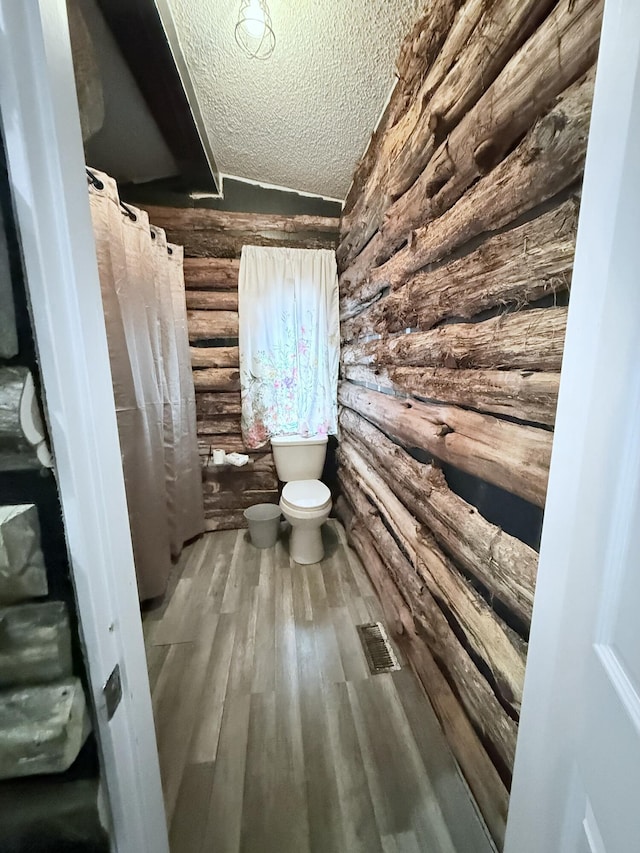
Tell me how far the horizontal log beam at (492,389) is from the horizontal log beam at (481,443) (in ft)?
0.13

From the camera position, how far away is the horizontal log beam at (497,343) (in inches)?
30.9

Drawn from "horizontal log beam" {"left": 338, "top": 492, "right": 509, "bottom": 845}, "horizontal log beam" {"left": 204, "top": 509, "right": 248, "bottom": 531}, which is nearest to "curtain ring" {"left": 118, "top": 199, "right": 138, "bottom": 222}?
"horizontal log beam" {"left": 204, "top": 509, "right": 248, "bottom": 531}

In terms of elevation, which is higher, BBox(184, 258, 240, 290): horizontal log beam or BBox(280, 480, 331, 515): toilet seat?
BBox(184, 258, 240, 290): horizontal log beam

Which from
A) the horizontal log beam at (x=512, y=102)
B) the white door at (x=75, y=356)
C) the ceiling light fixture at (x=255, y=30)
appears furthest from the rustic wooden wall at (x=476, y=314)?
the white door at (x=75, y=356)

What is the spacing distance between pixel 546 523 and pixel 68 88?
38.1 inches

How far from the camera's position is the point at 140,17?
4.09 ft

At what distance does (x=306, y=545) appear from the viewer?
7.77ft

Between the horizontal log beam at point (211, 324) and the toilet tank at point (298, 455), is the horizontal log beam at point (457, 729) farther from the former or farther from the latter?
the horizontal log beam at point (211, 324)

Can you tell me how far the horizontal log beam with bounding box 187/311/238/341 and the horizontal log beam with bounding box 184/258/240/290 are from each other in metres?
0.21

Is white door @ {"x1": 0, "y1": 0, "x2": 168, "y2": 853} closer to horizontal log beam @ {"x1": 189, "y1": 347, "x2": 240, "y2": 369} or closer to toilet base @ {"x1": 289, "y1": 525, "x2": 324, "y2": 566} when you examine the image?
toilet base @ {"x1": 289, "y1": 525, "x2": 324, "y2": 566}

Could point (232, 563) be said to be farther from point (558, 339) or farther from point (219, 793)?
point (558, 339)

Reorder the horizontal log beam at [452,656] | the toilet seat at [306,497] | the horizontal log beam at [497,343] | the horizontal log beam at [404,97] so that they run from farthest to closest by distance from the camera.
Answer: the toilet seat at [306,497], the horizontal log beam at [404,97], the horizontal log beam at [452,656], the horizontal log beam at [497,343]

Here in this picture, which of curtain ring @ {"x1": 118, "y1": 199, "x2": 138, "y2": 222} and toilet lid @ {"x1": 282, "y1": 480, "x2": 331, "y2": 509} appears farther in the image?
toilet lid @ {"x1": 282, "y1": 480, "x2": 331, "y2": 509}

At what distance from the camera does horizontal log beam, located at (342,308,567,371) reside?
0.79 m
